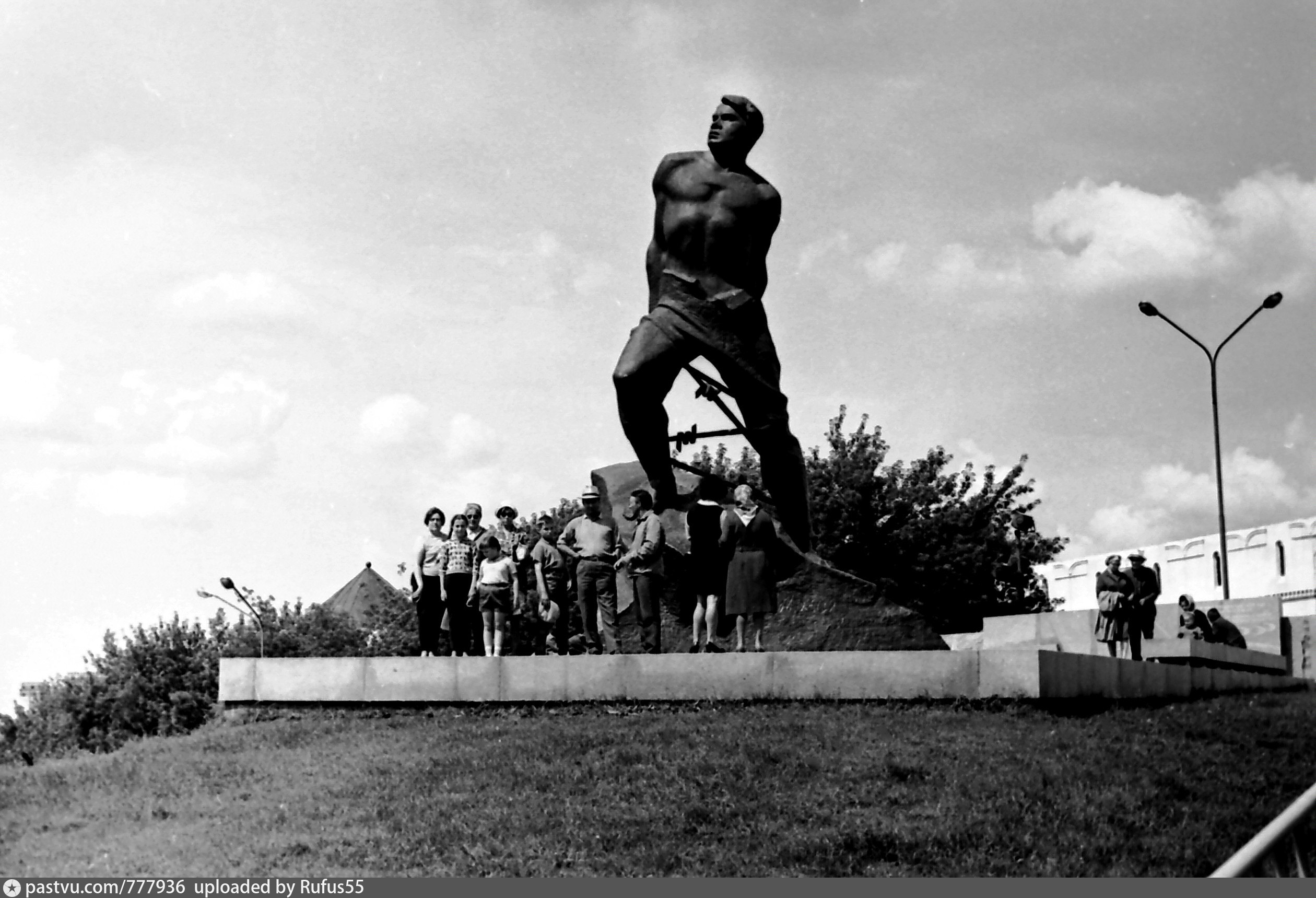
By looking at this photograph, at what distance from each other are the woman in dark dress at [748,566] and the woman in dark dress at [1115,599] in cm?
663

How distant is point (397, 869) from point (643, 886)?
128cm

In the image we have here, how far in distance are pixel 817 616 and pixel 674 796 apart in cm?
550

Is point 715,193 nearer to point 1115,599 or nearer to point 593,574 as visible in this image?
point 593,574

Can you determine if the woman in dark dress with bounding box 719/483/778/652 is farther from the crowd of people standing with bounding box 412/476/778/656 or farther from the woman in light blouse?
the woman in light blouse

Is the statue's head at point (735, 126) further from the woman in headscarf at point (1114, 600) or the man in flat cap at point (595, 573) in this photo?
the woman in headscarf at point (1114, 600)

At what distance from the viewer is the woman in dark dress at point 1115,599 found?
17.4 metres

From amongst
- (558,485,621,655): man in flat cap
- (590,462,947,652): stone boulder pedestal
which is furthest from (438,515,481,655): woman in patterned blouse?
(590,462,947,652): stone boulder pedestal

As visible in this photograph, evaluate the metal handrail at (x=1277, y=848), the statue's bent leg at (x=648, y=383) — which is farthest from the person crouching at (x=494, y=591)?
the metal handrail at (x=1277, y=848)

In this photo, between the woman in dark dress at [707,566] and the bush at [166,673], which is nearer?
the woman in dark dress at [707,566]

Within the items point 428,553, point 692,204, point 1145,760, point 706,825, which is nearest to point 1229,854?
point 1145,760

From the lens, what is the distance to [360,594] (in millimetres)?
80875

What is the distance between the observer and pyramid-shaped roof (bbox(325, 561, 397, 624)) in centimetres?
8025

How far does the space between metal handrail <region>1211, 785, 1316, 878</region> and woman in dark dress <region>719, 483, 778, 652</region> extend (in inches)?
193

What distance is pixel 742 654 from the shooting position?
11.1 metres
